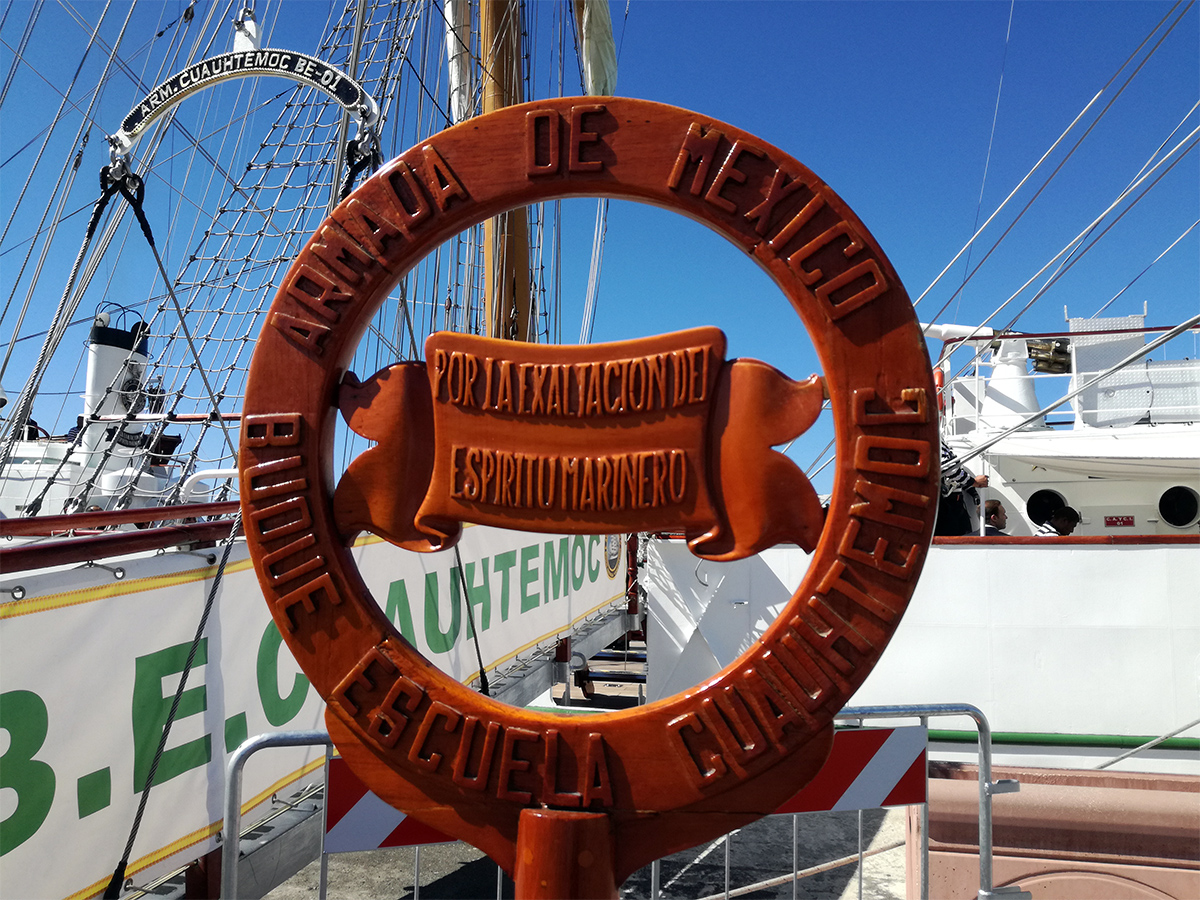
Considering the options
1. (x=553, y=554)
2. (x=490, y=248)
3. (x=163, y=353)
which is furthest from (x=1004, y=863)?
(x=163, y=353)

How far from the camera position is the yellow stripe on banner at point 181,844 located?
2.19 meters

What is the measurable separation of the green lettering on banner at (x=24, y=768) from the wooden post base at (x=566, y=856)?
4.92 ft

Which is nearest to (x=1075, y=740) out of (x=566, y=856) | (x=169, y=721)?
(x=566, y=856)

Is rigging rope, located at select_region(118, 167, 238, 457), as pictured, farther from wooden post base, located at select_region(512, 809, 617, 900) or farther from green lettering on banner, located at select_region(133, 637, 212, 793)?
wooden post base, located at select_region(512, 809, 617, 900)

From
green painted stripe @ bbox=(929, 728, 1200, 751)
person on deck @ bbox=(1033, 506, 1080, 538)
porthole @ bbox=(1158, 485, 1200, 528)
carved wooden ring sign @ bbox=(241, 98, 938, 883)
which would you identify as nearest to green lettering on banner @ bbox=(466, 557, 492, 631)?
green painted stripe @ bbox=(929, 728, 1200, 751)

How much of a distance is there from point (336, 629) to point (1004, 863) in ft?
9.04

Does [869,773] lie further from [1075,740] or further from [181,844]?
[1075,740]

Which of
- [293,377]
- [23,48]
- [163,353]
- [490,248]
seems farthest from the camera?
[163,353]

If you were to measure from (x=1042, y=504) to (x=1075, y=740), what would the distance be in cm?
491

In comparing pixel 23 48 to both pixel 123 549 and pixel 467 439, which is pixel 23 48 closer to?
pixel 123 549

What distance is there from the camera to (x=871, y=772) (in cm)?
230

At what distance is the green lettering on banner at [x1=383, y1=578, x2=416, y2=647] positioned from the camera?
3.70m

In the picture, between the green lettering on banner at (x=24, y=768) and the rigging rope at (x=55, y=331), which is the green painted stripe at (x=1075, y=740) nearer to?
the green lettering on banner at (x=24, y=768)

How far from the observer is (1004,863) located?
9.30ft
